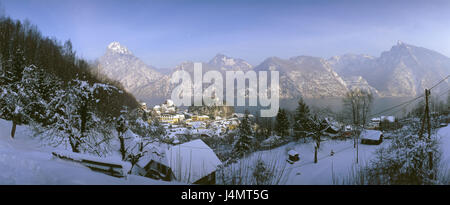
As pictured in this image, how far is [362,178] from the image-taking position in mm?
1568

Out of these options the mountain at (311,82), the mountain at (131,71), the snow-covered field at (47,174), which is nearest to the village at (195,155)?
the snow-covered field at (47,174)

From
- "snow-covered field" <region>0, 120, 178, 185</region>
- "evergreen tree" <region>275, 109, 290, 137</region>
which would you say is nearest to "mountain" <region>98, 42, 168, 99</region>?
"evergreen tree" <region>275, 109, 290, 137</region>

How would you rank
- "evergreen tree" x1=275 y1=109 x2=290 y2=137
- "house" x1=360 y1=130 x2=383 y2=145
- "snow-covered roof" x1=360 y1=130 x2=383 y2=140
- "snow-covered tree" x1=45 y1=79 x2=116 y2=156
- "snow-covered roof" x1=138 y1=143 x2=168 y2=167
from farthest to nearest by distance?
"evergreen tree" x1=275 y1=109 x2=290 y2=137
"snow-covered roof" x1=360 y1=130 x2=383 y2=140
"house" x1=360 y1=130 x2=383 y2=145
"snow-covered roof" x1=138 y1=143 x2=168 y2=167
"snow-covered tree" x1=45 y1=79 x2=116 y2=156

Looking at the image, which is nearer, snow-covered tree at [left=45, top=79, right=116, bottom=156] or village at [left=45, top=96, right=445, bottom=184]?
village at [left=45, top=96, right=445, bottom=184]

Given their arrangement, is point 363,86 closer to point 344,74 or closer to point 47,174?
point 47,174

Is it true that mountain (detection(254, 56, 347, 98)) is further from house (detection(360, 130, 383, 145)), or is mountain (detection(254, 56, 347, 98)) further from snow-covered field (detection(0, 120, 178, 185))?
snow-covered field (detection(0, 120, 178, 185))

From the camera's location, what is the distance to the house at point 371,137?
53.6 ft

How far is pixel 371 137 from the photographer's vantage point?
16734mm

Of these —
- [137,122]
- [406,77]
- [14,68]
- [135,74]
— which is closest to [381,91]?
[406,77]

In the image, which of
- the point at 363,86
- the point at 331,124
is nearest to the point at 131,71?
the point at 363,86

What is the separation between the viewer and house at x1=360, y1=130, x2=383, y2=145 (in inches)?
643

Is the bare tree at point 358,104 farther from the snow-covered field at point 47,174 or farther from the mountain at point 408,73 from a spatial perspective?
the snow-covered field at point 47,174
